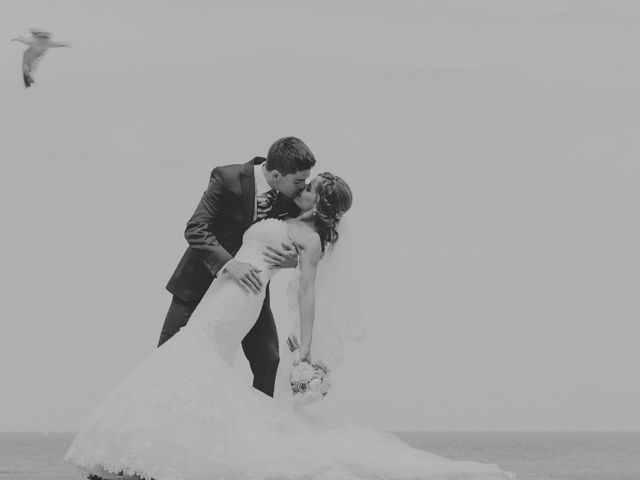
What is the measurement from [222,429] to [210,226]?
1.34 meters

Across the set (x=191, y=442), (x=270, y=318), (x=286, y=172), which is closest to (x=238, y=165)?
(x=286, y=172)

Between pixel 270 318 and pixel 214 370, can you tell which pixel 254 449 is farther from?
pixel 270 318

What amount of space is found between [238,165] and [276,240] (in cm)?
56

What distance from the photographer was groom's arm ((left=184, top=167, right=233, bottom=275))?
7.47 metres

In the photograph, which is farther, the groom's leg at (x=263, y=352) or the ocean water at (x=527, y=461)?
the ocean water at (x=527, y=461)

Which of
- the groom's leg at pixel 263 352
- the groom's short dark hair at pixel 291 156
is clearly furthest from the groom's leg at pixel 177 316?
the groom's short dark hair at pixel 291 156

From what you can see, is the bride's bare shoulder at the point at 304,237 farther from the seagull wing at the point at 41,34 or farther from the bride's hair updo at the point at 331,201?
the seagull wing at the point at 41,34

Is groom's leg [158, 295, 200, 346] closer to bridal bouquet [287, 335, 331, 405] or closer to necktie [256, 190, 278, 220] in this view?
necktie [256, 190, 278, 220]

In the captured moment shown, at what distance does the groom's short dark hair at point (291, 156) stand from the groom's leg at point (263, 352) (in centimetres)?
99

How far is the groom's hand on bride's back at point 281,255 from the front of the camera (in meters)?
7.45

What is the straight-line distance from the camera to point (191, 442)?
23.2 ft

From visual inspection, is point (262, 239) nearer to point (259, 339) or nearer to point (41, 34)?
point (259, 339)

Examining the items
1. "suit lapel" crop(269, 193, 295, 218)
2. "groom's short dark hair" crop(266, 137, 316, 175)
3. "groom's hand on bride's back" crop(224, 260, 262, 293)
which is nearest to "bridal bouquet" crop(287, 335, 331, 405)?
"groom's hand on bride's back" crop(224, 260, 262, 293)

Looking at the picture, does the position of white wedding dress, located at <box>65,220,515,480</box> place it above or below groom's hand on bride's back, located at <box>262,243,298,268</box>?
below
